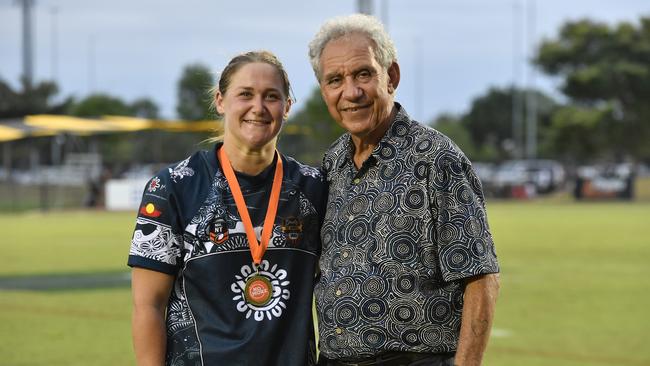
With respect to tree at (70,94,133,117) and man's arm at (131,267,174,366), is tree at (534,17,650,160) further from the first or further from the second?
man's arm at (131,267,174,366)

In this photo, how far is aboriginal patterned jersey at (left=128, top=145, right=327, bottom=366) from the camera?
394cm

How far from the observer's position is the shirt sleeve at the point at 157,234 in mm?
3922

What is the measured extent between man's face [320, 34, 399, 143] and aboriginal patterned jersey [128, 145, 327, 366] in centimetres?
36

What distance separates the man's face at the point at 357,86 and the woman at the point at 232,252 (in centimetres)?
17

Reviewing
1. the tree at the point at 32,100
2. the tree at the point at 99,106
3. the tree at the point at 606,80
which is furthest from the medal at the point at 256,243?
the tree at the point at 99,106

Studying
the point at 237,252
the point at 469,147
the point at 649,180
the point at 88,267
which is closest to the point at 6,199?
the point at 649,180

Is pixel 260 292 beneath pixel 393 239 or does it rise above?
beneath

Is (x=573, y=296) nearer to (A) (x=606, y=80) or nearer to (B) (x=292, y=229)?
(B) (x=292, y=229)

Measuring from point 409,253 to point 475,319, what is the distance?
291mm

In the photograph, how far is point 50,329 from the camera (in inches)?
438

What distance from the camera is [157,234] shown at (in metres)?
3.93

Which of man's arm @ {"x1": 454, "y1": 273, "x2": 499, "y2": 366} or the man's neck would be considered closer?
man's arm @ {"x1": 454, "y1": 273, "x2": 499, "y2": 366}

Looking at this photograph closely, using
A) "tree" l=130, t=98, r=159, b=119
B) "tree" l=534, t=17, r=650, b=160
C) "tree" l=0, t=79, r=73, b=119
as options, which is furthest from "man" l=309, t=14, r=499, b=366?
"tree" l=130, t=98, r=159, b=119

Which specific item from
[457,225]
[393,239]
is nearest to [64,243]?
[393,239]
